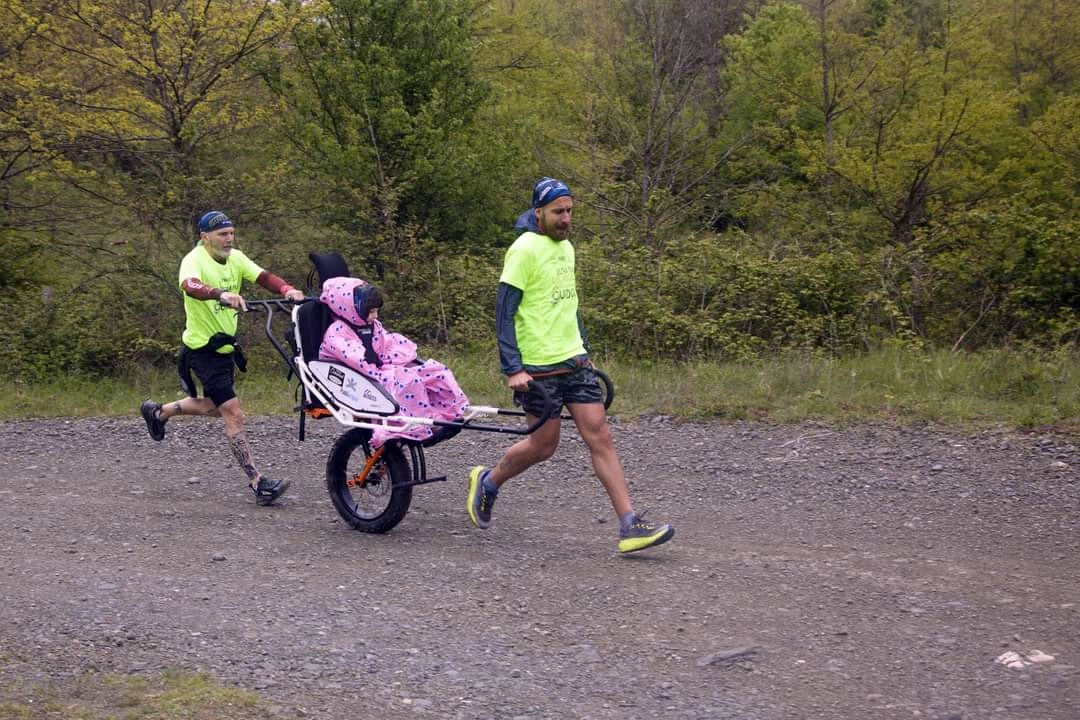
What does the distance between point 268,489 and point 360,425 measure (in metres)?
1.30

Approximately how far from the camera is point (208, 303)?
7.72 metres

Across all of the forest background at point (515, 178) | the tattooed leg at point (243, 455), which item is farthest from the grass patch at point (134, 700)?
the forest background at point (515, 178)

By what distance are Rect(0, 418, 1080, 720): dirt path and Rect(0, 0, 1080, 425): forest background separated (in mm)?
4298

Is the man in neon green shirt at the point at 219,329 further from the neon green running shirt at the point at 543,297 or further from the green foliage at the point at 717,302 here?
the green foliage at the point at 717,302

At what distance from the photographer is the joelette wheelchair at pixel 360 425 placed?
670 centimetres

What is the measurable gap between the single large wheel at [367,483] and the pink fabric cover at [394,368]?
0.56 ft

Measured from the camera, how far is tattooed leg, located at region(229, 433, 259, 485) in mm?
7730

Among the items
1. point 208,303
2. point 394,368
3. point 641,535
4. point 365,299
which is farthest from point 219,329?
point 641,535

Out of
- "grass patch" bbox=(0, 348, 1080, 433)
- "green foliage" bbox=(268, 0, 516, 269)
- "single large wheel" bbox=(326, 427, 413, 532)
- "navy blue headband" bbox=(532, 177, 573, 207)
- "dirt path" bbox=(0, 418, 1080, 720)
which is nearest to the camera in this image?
"dirt path" bbox=(0, 418, 1080, 720)

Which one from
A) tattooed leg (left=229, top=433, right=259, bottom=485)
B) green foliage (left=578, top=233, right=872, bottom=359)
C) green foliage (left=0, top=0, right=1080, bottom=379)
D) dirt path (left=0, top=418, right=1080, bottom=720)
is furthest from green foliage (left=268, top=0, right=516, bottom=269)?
tattooed leg (left=229, top=433, right=259, bottom=485)

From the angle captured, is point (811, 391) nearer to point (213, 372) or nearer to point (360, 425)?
point (360, 425)

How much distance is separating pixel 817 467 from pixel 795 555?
2.01 metres

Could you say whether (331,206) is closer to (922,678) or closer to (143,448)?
(143,448)

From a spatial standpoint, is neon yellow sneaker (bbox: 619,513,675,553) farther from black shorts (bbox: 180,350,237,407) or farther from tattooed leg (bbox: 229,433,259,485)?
black shorts (bbox: 180,350,237,407)
